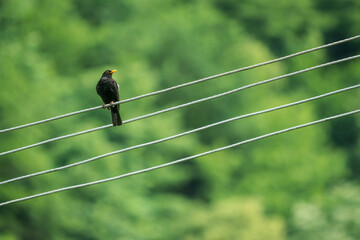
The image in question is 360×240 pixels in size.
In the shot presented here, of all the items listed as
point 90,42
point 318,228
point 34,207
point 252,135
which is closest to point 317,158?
point 252,135

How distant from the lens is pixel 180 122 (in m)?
42.7

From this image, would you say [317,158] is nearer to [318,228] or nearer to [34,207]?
[318,228]

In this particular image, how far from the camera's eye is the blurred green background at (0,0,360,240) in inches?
1168

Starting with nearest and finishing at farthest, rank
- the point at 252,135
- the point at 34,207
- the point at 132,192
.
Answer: the point at 34,207
the point at 132,192
the point at 252,135

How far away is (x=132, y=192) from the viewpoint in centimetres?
3431

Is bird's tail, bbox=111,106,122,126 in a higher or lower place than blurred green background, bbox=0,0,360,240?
lower

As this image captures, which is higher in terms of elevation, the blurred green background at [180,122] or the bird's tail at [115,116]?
the blurred green background at [180,122]

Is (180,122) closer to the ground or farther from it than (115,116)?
farther from it

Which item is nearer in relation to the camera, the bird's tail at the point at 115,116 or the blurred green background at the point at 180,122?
the bird's tail at the point at 115,116

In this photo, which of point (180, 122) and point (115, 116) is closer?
point (115, 116)

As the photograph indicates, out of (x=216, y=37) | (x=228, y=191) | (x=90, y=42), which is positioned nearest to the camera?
(x=228, y=191)

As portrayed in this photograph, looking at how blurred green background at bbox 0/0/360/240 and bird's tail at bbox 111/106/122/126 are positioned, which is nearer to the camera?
bird's tail at bbox 111/106/122/126

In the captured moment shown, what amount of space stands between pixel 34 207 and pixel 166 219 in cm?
926

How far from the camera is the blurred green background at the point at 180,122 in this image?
29.7 metres
